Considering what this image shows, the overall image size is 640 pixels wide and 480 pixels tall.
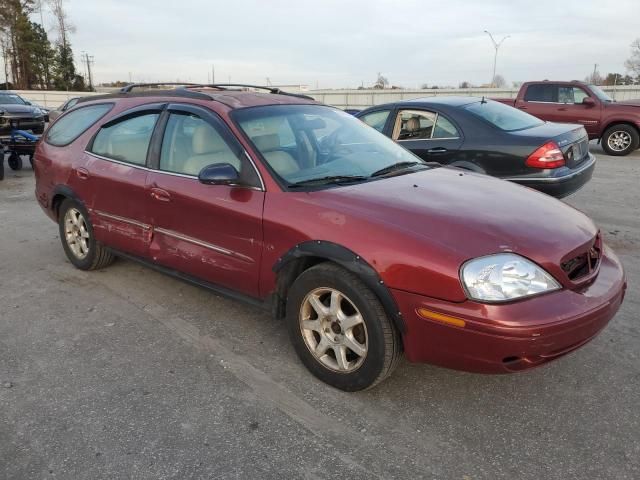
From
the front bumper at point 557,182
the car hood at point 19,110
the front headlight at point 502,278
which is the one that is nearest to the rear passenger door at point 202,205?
the front headlight at point 502,278

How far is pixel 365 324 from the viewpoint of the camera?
8.97ft

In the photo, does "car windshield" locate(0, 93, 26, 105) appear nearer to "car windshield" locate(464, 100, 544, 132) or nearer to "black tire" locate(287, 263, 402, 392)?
"car windshield" locate(464, 100, 544, 132)

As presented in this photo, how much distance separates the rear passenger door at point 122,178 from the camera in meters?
4.02

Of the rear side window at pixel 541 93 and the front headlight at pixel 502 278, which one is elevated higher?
the rear side window at pixel 541 93

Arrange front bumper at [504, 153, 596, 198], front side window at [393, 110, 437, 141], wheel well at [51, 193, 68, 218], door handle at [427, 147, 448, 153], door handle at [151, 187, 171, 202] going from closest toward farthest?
door handle at [151, 187, 171, 202], wheel well at [51, 193, 68, 218], front bumper at [504, 153, 596, 198], door handle at [427, 147, 448, 153], front side window at [393, 110, 437, 141]

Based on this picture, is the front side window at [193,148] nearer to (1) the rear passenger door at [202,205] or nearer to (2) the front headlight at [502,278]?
(1) the rear passenger door at [202,205]

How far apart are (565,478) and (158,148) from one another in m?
3.25

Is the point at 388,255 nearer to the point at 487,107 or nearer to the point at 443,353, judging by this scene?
the point at 443,353

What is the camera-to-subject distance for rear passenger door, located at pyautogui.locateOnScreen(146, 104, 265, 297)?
3.27m

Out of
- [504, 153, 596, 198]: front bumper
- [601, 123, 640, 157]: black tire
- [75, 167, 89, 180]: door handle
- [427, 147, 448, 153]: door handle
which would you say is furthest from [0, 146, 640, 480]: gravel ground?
[601, 123, 640, 157]: black tire

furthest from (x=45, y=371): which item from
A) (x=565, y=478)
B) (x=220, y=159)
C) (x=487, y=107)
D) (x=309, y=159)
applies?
(x=487, y=107)

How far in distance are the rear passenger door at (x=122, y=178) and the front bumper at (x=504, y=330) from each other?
2303 millimetres

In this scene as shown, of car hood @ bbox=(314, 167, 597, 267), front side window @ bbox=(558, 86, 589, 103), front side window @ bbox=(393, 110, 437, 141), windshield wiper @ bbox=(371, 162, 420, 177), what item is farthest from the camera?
front side window @ bbox=(558, 86, 589, 103)

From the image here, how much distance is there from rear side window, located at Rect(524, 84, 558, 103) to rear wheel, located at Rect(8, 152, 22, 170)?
486 inches
